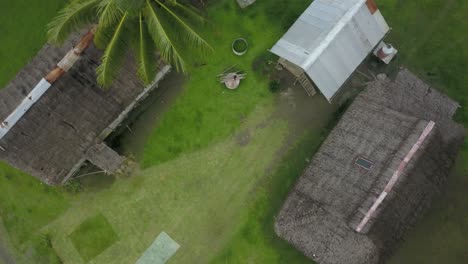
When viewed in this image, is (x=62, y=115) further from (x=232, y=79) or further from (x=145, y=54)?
(x=232, y=79)

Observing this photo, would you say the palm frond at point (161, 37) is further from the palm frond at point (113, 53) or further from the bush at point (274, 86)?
the bush at point (274, 86)

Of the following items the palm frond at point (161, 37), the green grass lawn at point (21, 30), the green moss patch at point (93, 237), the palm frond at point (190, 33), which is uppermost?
the palm frond at point (190, 33)

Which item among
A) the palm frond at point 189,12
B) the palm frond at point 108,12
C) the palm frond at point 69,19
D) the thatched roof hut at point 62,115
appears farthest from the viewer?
the thatched roof hut at point 62,115

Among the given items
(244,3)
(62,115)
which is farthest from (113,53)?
(244,3)

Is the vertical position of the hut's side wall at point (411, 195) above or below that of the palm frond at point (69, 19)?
above

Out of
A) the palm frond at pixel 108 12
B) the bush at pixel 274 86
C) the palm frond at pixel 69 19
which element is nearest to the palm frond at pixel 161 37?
the palm frond at pixel 108 12
